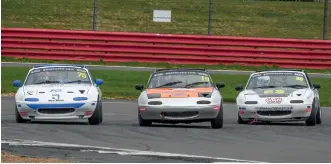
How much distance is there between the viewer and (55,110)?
20453 mm

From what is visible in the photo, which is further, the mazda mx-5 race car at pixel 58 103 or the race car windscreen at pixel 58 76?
the race car windscreen at pixel 58 76

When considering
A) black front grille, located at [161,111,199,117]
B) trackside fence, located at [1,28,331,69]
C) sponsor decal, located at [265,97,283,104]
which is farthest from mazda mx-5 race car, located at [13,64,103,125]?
trackside fence, located at [1,28,331,69]

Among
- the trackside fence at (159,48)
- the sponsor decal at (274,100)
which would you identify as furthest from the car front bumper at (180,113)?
the trackside fence at (159,48)

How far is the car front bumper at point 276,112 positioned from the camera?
21.3 metres

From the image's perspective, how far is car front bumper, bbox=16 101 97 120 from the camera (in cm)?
2039

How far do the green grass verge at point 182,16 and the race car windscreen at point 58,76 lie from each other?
16.4 m

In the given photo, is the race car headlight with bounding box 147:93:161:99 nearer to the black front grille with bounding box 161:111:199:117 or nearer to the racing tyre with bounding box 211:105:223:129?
the black front grille with bounding box 161:111:199:117

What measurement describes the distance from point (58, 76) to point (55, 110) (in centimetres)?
153

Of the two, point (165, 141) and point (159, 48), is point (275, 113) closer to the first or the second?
point (165, 141)

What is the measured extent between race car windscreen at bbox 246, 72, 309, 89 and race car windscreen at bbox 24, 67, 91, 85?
3.63 metres

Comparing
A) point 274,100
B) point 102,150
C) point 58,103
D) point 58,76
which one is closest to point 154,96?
point 58,103

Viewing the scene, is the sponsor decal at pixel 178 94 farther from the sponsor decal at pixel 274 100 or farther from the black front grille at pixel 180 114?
the sponsor decal at pixel 274 100

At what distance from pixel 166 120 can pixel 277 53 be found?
581 inches

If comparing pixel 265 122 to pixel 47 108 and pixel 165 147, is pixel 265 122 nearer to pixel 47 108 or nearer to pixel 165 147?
pixel 47 108
